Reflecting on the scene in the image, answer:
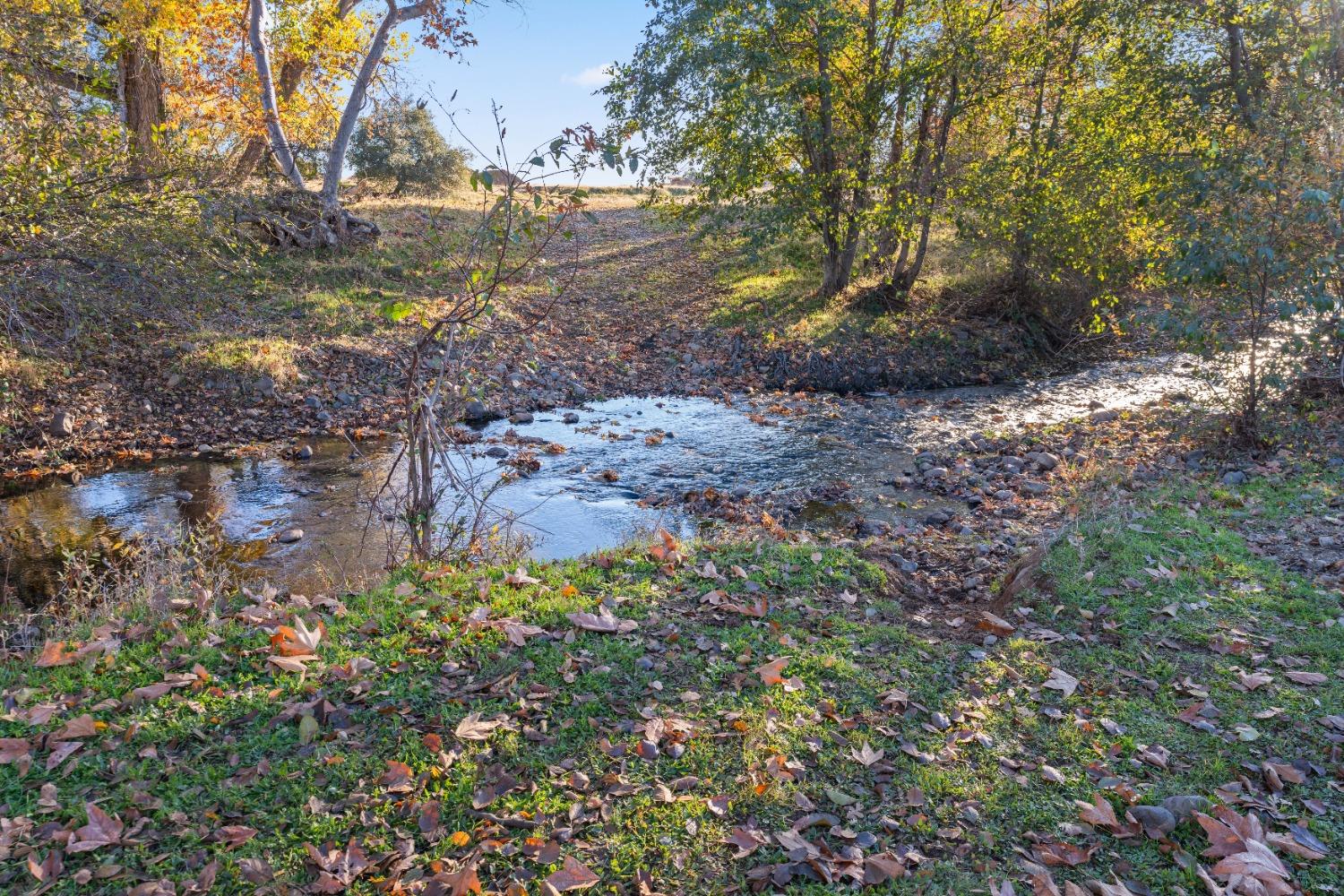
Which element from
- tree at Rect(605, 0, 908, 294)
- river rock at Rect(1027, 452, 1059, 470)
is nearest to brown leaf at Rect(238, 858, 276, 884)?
river rock at Rect(1027, 452, 1059, 470)

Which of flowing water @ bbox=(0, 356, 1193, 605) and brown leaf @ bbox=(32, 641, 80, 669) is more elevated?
brown leaf @ bbox=(32, 641, 80, 669)

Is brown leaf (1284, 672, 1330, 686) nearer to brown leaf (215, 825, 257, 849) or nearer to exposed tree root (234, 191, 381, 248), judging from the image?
brown leaf (215, 825, 257, 849)

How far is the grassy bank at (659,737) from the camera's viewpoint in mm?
3105

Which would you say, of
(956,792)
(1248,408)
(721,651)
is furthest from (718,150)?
(956,792)

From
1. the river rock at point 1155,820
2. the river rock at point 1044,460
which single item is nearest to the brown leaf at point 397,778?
the river rock at point 1155,820

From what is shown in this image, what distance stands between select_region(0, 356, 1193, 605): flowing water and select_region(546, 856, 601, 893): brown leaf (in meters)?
3.62

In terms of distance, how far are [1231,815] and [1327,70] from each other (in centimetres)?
986

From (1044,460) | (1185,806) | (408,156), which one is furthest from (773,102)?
(408,156)

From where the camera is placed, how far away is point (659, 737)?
3807 mm

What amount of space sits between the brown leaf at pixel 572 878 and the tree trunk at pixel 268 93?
1605cm

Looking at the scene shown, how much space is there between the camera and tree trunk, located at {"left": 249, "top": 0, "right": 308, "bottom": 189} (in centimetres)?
1452

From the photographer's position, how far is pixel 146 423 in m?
10.5

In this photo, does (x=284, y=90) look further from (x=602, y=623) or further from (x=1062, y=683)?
(x=1062, y=683)

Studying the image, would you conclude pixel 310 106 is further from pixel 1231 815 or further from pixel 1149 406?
pixel 1231 815
